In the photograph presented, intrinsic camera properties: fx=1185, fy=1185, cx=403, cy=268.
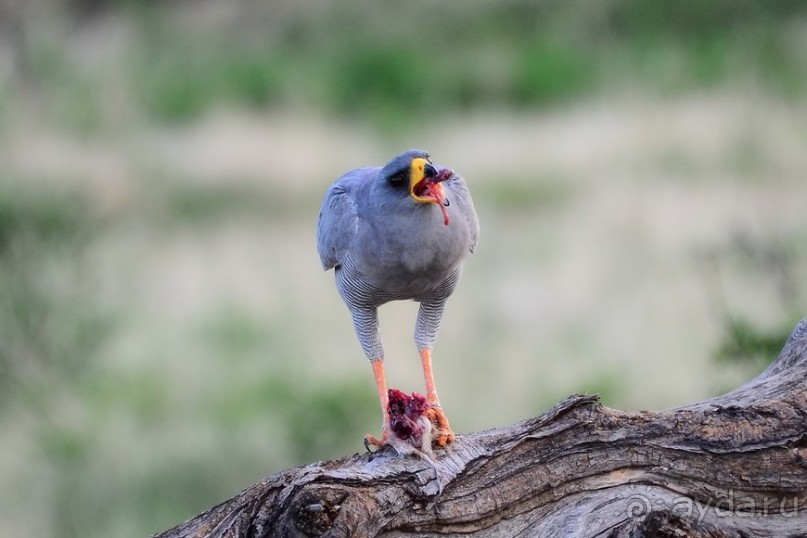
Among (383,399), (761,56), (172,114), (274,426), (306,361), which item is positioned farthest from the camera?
(761,56)

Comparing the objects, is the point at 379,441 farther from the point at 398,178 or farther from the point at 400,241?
the point at 398,178

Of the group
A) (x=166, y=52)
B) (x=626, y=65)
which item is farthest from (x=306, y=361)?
(x=166, y=52)

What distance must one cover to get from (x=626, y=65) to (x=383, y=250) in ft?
55.1

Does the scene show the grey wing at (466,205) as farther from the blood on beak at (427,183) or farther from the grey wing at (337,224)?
the grey wing at (337,224)

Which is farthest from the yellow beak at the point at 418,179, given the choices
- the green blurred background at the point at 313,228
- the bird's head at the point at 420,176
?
the green blurred background at the point at 313,228

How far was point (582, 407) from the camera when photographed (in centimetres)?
434

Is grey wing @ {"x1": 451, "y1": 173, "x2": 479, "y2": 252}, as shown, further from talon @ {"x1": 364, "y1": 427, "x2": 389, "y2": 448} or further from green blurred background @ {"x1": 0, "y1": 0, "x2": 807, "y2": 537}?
green blurred background @ {"x1": 0, "y1": 0, "x2": 807, "y2": 537}

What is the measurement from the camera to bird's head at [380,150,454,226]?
13.7ft

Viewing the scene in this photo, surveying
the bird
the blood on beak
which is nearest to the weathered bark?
Result: the bird

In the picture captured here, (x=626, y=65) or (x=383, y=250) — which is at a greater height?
(x=626, y=65)

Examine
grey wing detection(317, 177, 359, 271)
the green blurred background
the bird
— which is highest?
the green blurred background

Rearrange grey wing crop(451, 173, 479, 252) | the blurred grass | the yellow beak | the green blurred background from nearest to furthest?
the yellow beak
grey wing crop(451, 173, 479, 252)
the green blurred background
the blurred grass

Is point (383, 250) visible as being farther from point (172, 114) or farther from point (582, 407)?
point (172, 114)

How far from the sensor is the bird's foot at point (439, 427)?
4.42 meters
